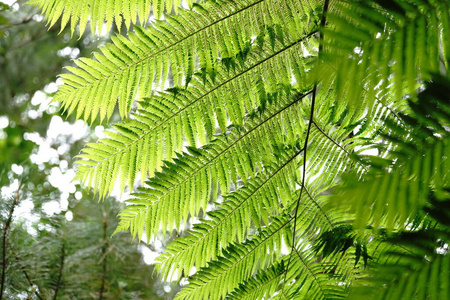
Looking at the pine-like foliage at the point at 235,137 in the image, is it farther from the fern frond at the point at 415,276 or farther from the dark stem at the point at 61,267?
the dark stem at the point at 61,267

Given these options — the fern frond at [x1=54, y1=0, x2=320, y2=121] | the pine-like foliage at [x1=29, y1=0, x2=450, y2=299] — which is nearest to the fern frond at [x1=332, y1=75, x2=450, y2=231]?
the pine-like foliage at [x1=29, y1=0, x2=450, y2=299]

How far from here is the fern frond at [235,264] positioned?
1.14 metres

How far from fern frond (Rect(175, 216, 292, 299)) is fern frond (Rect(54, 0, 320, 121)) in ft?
1.63

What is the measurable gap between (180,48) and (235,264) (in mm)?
645

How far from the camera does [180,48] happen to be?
99 cm

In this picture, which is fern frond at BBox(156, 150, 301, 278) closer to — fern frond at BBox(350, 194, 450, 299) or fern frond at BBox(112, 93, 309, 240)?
fern frond at BBox(112, 93, 309, 240)

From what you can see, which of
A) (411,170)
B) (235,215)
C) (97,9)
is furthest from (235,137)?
(411,170)

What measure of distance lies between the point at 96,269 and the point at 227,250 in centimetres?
239

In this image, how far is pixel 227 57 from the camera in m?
0.98

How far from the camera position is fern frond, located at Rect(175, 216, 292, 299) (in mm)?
1139

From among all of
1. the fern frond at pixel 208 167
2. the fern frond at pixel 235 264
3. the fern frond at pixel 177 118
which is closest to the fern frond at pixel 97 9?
the fern frond at pixel 177 118

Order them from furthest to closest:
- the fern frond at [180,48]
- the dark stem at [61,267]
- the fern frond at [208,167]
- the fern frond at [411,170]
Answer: the dark stem at [61,267] → the fern frond at [208,167] → the fern frond at [180,48] → the fern frond at [411,170]

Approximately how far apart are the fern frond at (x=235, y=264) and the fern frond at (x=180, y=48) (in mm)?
496

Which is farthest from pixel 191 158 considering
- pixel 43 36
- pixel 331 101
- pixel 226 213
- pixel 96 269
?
pixel 43 36
